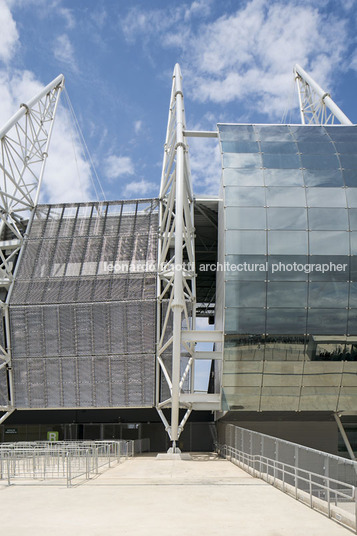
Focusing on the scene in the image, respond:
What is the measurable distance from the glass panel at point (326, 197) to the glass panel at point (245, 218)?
125 inches

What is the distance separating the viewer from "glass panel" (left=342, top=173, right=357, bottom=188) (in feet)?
112

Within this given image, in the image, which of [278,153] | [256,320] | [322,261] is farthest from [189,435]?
[278,153]

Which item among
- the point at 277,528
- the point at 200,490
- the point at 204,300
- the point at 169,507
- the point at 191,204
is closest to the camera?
the point at 277,528

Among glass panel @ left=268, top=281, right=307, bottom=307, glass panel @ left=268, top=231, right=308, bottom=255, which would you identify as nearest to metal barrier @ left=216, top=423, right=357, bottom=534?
glass panel @ left=268, top=281, right=307, bottom=307

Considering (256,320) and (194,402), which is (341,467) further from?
(194,402)

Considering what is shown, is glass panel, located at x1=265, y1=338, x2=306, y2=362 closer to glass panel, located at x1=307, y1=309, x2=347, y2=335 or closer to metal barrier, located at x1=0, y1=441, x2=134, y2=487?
glass panel, located at x1=307, y1=309, x2=347, y2=335

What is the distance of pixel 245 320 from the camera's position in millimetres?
32344

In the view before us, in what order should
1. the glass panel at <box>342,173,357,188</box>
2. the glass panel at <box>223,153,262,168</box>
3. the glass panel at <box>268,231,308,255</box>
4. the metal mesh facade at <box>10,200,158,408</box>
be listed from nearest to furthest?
the glass panel at <box>268,231,308,255</box> → the glass panel at <box>342,173,357,188</box> → the glass panel at <box>223,153,262,168</box> → the metal mesh facade at <box>10,200,158,408</box>

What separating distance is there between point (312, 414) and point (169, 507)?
24.8m

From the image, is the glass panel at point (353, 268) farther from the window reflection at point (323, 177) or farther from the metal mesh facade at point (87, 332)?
the metal mesh facade at point (87, 332)

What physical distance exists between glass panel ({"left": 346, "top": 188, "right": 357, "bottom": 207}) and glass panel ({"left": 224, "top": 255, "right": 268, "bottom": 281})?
6.57 m

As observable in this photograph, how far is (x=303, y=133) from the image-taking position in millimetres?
37062

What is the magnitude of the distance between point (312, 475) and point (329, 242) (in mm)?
21775

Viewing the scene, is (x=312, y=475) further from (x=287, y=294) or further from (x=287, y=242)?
(x=287, y=242)
